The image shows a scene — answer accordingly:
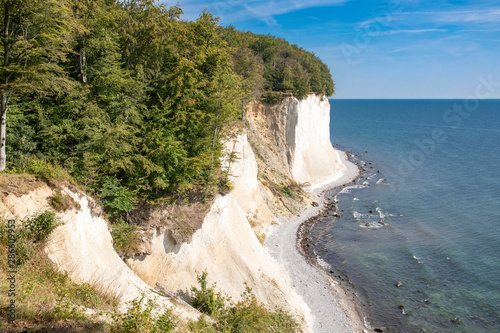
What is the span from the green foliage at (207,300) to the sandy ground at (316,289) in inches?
299

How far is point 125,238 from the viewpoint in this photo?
54.3 feet

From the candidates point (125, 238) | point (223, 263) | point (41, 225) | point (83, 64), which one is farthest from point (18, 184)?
point (223, 263)

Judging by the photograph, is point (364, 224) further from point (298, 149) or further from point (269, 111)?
point (269, 111)

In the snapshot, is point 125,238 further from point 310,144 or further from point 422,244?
point 310,144

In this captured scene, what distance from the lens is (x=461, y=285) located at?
26.8 metres

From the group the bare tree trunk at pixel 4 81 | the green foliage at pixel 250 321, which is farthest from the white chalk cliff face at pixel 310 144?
the bare tree trunk at pixel 4 81

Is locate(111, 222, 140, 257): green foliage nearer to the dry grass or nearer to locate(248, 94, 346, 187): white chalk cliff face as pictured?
the dry grass

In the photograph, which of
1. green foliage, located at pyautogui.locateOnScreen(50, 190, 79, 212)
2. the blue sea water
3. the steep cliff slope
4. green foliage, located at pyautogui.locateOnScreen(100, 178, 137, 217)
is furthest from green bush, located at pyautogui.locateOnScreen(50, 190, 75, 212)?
the blue sea water

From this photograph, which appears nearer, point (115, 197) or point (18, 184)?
point (18, 184)

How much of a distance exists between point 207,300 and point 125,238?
6096mm

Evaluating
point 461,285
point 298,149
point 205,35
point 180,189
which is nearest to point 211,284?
point 180,189

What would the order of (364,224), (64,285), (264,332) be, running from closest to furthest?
(64,285) < (264,332) < (364,224)

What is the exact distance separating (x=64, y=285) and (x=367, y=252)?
99.2 ft

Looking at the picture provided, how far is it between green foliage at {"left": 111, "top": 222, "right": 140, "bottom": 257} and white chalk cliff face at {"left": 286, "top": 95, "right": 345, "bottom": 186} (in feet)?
125
